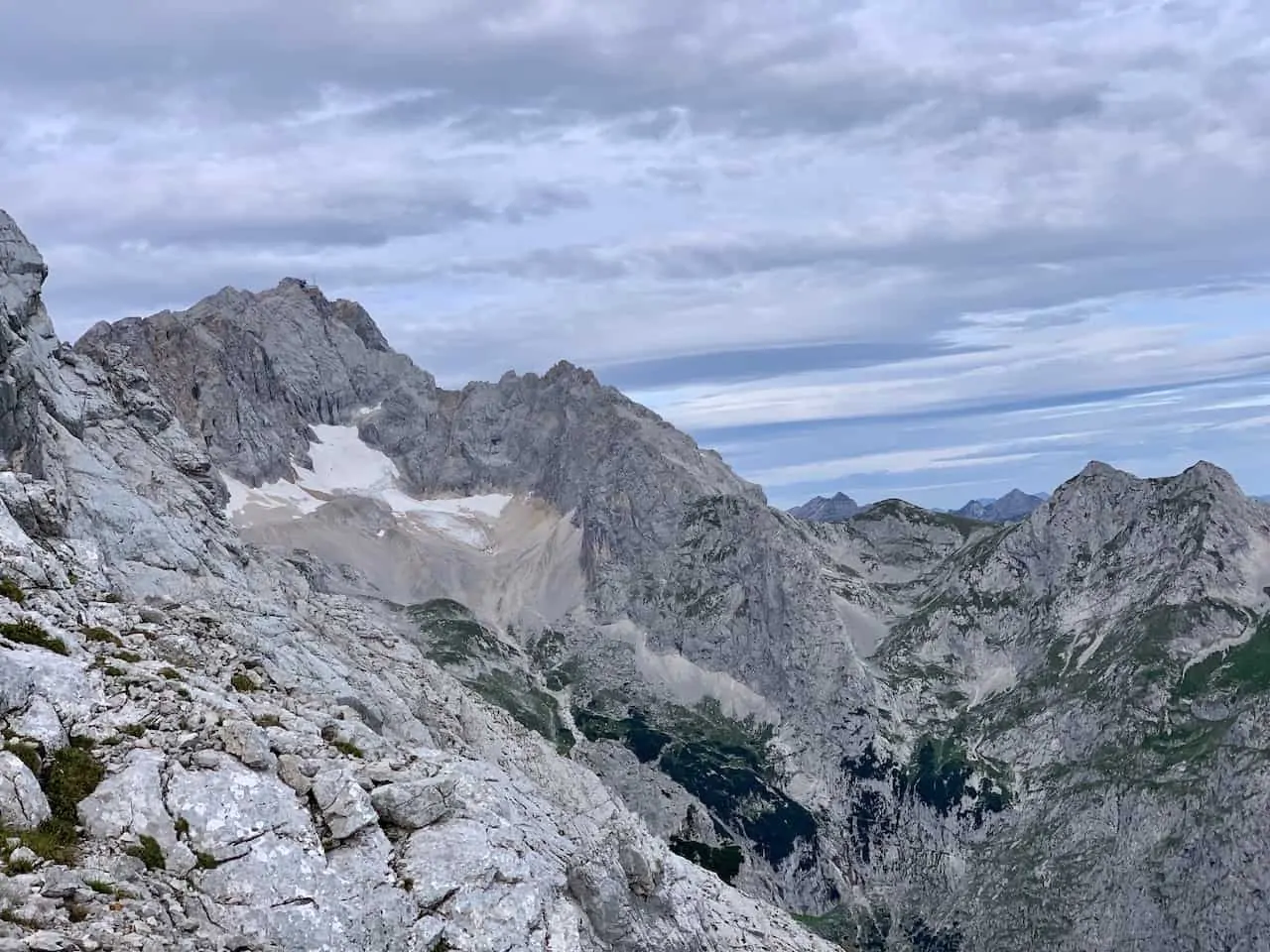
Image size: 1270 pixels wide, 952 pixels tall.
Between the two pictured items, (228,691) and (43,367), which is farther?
(43,367)

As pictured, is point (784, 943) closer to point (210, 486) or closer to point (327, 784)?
point (327, 784)

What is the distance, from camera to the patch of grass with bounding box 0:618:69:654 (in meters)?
35.9

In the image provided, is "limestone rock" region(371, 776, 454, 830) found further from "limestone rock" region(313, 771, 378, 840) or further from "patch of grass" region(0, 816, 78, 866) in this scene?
"patch of grass" region(0, 816, 78, 866)

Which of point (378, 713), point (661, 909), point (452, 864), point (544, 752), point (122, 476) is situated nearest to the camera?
point (452, 864)

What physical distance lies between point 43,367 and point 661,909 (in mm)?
60658

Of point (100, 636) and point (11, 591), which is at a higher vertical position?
point (11, 591)

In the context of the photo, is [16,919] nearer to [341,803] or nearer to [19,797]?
[19,797]

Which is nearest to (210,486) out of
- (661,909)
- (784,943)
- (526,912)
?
(784,943)

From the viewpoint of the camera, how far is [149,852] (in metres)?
30.9

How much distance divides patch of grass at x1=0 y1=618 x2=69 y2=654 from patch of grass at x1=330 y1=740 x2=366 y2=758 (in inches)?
329

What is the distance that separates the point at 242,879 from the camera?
104ft

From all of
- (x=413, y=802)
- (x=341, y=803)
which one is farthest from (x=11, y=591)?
(x=413, y=802)

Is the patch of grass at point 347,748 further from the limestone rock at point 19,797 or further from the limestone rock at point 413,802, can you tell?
the limestone rock at point 19,797

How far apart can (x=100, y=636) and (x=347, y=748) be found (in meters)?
8.66
